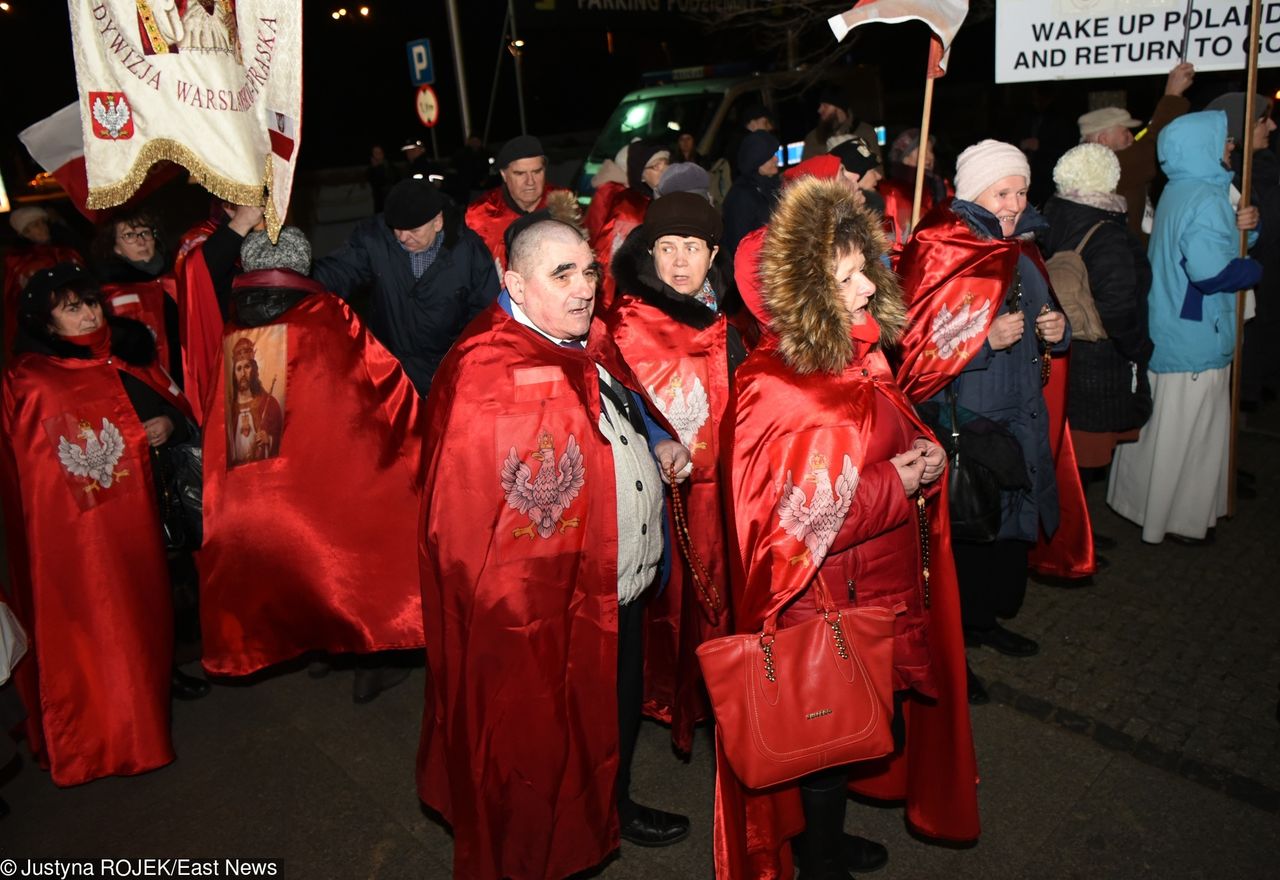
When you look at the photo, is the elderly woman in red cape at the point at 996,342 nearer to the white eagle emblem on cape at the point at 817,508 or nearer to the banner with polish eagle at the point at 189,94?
the white eagle emblem on cape at the point at 817,508

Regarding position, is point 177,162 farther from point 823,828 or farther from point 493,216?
point 823,828

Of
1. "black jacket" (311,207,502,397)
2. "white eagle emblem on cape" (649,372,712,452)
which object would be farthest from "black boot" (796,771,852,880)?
"black jacket" (311,207,502,397)

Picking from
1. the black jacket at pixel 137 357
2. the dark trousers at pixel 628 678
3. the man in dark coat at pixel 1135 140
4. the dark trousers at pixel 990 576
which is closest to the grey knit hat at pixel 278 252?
the black jacket at pixel 137 357

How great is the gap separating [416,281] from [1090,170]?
3.36m

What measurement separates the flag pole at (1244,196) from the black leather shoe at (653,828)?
3.86m

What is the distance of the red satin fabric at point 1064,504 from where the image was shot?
4.62 meters

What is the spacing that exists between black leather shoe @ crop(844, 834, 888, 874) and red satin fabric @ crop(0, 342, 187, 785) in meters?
2.79

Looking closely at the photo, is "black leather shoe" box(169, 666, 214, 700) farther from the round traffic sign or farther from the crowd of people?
the round traffic sign

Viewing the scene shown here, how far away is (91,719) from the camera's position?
4.17 meters

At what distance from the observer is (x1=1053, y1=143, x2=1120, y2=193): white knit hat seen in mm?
5039

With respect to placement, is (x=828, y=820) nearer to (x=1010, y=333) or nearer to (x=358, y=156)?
(x=1010, y=333)

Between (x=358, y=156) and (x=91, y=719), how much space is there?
31.0m

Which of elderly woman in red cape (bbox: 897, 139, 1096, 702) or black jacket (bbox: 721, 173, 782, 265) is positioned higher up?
black jacket (bbox: 721, 173, 782, 265)

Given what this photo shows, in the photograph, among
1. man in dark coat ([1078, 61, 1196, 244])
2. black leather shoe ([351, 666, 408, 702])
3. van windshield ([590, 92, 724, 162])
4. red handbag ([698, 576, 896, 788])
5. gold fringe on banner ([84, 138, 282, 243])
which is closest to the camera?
red handbag ([698, 576, 896, 788])
